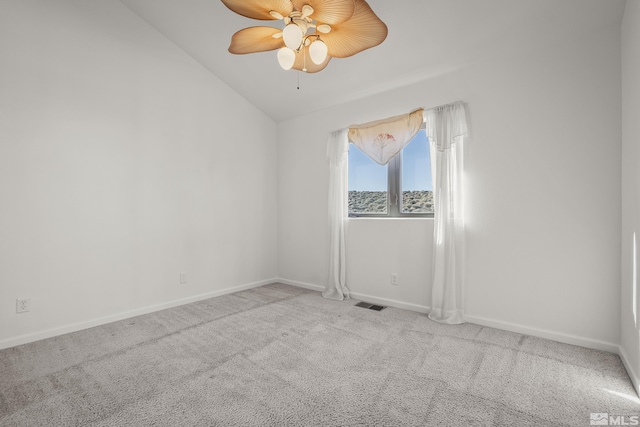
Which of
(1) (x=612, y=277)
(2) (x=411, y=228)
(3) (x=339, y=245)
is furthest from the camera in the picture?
(3) (x=339, y=245)

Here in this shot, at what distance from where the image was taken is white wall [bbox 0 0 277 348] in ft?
7.94

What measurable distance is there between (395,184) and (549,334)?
195 cm

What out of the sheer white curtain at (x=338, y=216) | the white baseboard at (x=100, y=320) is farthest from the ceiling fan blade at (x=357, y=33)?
the white baseboard at (x=100, y=320)

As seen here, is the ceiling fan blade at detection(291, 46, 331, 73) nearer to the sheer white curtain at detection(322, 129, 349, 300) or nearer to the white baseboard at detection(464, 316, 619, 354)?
the sheer white curtain at detection(322, 129, 349, 300)

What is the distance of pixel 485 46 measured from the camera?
2.63 metres

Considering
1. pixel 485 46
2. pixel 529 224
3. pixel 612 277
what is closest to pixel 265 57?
pixel 485 46

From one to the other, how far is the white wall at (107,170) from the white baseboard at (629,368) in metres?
3.72

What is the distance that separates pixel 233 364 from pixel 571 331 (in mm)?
2598

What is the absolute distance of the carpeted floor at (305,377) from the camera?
60.9 inches

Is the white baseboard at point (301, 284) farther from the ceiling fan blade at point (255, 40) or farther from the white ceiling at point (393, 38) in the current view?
the ceiling fan blade at point (255, 40)

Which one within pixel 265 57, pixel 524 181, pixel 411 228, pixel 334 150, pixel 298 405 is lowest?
pixel 298 405

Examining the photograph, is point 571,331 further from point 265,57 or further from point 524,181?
point 265,57

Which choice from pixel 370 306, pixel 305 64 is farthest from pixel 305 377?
pixel 305 64

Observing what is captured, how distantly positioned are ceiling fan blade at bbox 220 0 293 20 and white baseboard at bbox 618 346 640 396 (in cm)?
288
